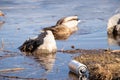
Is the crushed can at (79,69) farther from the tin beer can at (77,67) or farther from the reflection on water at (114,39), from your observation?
the reflection on water at (114,39)

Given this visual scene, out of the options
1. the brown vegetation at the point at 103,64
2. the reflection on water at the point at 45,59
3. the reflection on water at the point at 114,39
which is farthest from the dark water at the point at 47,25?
the brown vegetation at the point at 103,64

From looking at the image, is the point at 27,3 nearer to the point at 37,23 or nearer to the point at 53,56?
the point at 37,23

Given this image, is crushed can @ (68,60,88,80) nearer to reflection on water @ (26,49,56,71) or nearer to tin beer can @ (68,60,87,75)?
tin beer can @ (68,60,87,75)

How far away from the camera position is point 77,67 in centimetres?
916

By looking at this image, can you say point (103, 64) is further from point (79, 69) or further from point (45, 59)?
point (45, 59)

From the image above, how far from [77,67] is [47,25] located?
25.4 feet

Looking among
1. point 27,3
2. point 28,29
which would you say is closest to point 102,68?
point 28,29

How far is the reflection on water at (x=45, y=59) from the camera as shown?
10.1m

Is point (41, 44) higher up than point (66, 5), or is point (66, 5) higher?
point (41, 44)

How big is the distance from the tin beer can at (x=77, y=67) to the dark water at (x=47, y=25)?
0.14m

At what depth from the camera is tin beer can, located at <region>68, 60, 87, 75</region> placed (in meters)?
9.05

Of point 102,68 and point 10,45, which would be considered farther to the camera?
point 10,45

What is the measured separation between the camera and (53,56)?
11.2 metres

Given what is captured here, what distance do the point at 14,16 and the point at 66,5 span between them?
4490 mm
